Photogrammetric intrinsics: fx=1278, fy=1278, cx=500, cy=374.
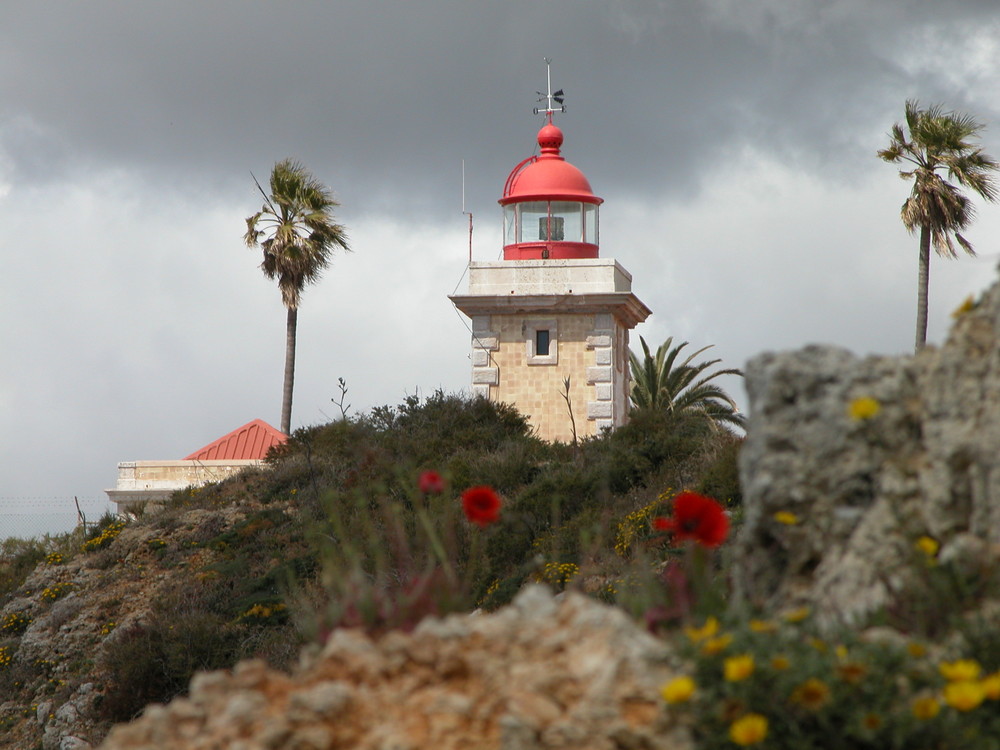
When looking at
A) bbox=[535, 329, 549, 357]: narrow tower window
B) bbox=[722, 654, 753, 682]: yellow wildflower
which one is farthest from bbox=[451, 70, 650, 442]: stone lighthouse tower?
bbox=[722, 654, 753, 682]: yellow wildflower

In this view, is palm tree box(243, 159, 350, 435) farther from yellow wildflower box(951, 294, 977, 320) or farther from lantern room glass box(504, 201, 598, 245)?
yellow wildflower box(951, 294, 977, 320)

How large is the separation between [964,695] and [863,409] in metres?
0.90

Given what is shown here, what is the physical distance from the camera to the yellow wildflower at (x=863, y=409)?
3617mm

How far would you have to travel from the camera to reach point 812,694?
3.06 metres

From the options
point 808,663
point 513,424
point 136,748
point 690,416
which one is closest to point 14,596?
point 513,424

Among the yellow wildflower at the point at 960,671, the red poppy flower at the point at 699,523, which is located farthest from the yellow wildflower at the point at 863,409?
the yellow wildflower at the point at 960,671

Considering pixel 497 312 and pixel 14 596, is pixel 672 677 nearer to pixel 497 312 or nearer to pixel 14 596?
pixel 14 596

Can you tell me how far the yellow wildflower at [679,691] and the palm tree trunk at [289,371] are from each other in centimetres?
3024

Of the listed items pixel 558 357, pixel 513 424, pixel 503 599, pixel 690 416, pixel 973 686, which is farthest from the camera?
pixel 558 357

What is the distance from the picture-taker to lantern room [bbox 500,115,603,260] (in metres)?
28.0

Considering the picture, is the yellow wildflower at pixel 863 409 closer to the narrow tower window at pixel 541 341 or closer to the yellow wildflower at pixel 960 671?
the yellow wildflower at pixel 960 671

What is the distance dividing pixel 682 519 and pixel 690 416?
50.4 ft

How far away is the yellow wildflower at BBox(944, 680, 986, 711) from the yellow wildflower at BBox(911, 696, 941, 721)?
39 mm

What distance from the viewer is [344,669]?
356 cm
